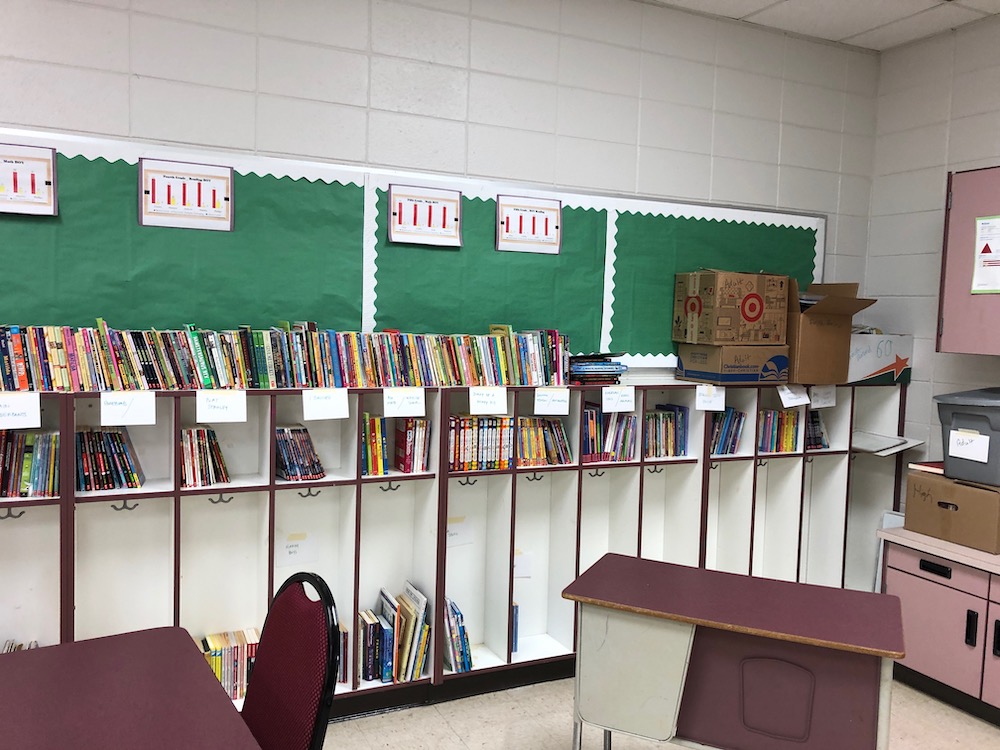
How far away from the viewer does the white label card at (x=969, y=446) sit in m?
3.53

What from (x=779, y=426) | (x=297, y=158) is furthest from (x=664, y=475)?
(x=297, y=158)

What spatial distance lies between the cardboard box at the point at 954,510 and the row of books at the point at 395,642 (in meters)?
2.28

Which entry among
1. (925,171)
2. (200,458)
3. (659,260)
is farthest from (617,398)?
(925,171)

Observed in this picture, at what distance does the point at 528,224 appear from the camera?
3.75 metres

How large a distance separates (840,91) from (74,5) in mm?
3750

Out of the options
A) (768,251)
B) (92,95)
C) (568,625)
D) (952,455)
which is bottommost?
(568,625)

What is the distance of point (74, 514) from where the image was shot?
9.37ft

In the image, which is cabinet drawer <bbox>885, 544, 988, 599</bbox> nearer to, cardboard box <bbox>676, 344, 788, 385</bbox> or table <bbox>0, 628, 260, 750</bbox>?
cardboard box <bbox>676, 344, 788, 385</bbox>

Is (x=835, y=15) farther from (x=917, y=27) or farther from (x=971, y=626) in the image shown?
(x=971, y=626)

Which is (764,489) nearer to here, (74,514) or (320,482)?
(320,482)

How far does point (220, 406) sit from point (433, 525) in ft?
3.29

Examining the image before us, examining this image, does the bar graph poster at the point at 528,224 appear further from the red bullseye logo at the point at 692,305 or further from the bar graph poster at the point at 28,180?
the bar graph poster at the point at 28,180

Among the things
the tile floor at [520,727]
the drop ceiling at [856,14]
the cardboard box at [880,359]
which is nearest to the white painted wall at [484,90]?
the drop ceiling at [856,14]

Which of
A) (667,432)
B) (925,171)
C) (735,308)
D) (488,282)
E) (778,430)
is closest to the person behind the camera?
(488,282)
